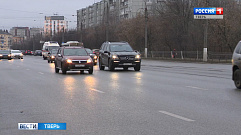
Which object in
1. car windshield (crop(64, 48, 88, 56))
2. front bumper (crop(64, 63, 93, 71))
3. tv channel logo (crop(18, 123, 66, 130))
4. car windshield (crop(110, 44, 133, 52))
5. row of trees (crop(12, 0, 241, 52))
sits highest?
row of trees (crop(12, 0, 241, 52))

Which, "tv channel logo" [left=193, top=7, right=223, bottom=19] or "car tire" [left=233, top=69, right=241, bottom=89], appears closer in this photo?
"car tire" [left=233, top=69, right=241, bottom=89]

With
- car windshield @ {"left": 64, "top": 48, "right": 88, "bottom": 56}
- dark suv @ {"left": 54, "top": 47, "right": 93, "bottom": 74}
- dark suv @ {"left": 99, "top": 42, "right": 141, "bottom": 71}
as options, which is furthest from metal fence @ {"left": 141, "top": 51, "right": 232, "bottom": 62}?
dark suv @ {"left": 54, "top": 47, "right": 93, "bottom": 74}

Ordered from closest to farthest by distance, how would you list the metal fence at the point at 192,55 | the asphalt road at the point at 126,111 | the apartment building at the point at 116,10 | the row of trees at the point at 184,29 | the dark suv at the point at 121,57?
the asphalt road at the point at 126,111 → the dark suv at the point at 121,57 → the metal fence at the point at 192,55 → the row of trees at the point at 184,29 → the apartment building at the point at 116,10

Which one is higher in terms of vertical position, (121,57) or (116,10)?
(116,10)

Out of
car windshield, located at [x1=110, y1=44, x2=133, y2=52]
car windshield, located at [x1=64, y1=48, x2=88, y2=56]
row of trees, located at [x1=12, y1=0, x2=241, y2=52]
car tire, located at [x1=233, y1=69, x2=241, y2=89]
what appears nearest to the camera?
car tire, located at [x1=233, y1=69, x2=241, y2=89]

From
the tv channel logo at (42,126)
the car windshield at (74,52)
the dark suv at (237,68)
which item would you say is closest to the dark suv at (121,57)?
the car windshield at (74,52)

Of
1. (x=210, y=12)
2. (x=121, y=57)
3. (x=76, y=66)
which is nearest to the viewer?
(x=76, y=66)

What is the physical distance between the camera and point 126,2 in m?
117

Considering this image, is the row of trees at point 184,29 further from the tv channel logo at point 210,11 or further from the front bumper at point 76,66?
the front bumper at point 76,66

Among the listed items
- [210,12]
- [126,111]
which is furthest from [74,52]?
[210,12]

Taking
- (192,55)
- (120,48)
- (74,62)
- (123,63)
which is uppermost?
(120,48)

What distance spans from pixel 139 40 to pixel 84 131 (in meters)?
66.2

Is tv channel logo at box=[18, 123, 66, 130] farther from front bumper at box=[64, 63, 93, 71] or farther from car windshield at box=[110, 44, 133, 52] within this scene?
car windshield at box=[110, 44, 133, 52]

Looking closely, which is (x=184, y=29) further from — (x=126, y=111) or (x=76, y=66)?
(x=126, y=111)
